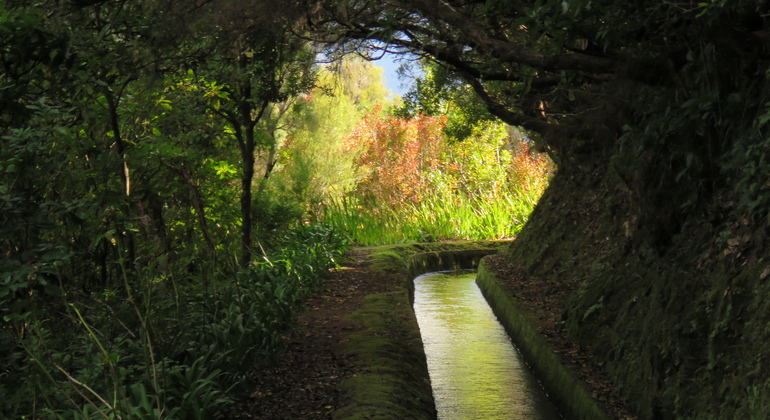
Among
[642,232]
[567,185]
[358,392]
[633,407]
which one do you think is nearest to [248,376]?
[358,392]

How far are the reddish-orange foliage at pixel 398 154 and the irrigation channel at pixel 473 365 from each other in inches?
363

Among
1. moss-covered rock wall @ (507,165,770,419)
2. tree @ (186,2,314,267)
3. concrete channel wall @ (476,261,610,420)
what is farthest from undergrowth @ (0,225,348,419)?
moss-covered rock wall @ (507,165,770,419)

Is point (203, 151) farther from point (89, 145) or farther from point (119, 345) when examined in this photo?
point (119, 345)

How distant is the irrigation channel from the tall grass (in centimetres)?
519

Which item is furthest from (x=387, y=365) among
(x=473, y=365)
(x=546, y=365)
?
(x=473, y=365)

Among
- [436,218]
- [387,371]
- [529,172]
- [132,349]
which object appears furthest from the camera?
[529,172]

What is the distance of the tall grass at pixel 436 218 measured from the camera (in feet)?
61.9

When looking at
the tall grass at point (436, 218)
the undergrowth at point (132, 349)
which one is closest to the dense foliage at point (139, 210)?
the undergrowth at point (132, 349)

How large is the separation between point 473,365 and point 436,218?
36.2 feet

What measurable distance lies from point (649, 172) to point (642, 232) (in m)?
0.55

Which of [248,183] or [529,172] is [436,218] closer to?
[529,172]

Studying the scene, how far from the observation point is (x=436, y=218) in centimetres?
1998

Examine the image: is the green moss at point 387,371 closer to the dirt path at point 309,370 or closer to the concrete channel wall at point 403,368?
the concrete channel wall at point 403,368

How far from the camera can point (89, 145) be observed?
5.62 meters
